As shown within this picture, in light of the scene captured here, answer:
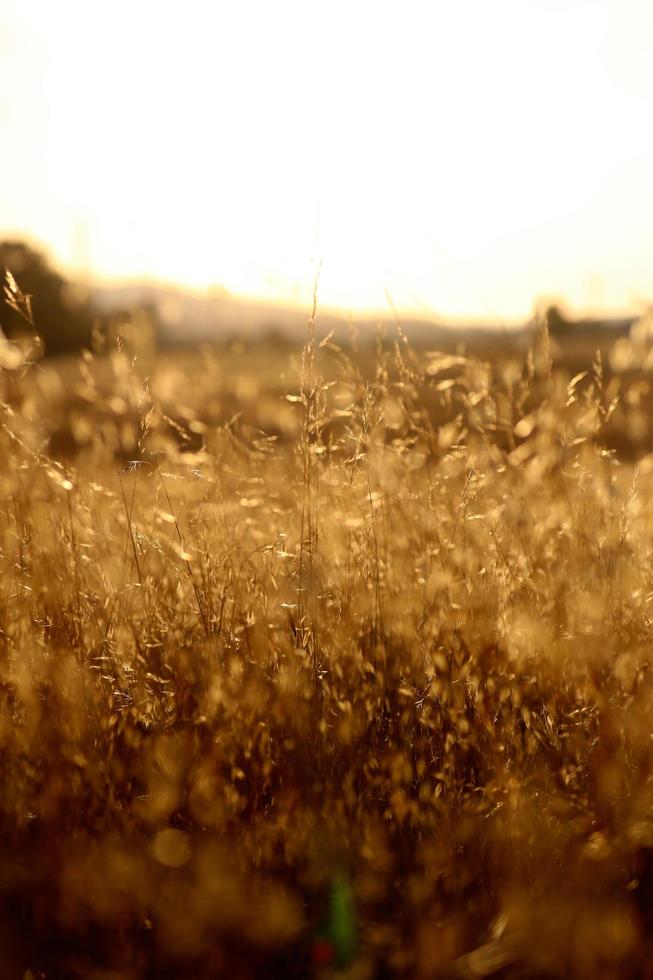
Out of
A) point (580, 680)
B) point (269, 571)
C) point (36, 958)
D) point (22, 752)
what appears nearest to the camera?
point (36, 958)

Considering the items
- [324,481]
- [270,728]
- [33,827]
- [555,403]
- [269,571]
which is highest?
[555,403]

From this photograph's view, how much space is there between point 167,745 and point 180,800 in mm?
130

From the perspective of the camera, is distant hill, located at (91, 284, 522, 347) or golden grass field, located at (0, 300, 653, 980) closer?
golden grass field, located at (0, 300, 653, 980)

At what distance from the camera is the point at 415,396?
2.24 metres

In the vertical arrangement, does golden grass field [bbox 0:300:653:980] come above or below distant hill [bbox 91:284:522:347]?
below

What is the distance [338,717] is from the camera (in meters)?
1.71

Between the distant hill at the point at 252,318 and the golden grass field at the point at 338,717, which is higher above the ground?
the distant hill at the point at 252,318

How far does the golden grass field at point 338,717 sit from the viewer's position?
1.30m

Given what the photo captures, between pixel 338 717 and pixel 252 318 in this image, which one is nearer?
pixel 338 717

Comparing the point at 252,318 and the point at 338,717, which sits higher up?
the point at 252,318

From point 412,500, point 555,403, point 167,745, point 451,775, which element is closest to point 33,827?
point 167,745

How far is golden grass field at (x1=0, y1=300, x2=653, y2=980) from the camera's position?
4.25ft

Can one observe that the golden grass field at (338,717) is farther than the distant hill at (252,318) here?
No

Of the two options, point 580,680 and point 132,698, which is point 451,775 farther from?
point 132,698
